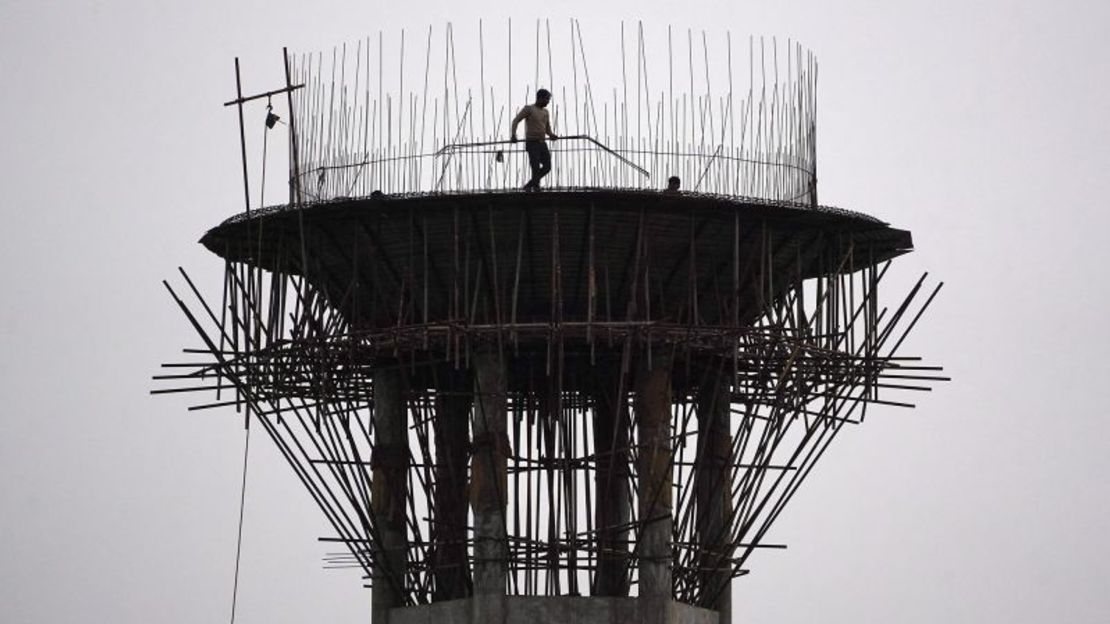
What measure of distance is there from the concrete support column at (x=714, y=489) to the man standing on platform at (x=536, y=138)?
5627mm

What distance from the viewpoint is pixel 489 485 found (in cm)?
5688

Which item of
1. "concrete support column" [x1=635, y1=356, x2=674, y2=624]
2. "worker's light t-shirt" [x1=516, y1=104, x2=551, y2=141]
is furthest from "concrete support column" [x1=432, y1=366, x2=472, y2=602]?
"worker's light t-shirt" [x1=516, y1=104, x2=551, y2=141]

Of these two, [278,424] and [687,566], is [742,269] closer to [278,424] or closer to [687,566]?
[687,566]

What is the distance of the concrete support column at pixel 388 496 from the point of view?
58.8m

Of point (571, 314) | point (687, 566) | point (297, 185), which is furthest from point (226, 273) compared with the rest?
point (687, 566)

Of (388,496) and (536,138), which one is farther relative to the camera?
(388,496)

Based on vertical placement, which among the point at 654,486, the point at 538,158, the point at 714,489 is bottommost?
the point at 714,489

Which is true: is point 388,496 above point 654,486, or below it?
below

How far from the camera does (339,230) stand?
56969 millimetres

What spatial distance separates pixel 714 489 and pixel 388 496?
6243 mm

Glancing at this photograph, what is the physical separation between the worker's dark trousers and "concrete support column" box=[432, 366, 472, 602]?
4.31 metres

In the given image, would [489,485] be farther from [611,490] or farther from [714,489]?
[714,489]

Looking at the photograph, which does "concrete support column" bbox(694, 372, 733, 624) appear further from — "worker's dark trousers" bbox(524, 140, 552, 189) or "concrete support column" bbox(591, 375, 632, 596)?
"worker's dark trousers" bbox(524, 140, 552, 189)

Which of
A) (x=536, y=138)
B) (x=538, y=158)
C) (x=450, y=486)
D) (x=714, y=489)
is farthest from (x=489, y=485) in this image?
(x=536, y=138)
